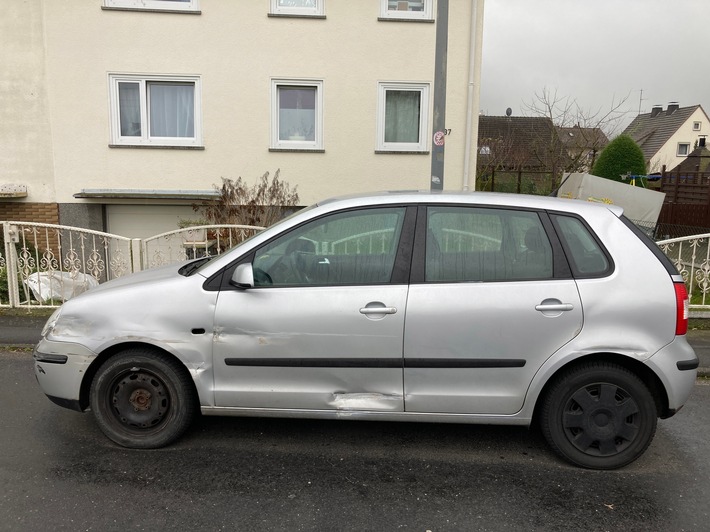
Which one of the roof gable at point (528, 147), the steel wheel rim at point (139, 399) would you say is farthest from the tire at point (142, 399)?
the roof gable at point (528, 147)

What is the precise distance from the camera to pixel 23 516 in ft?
9.52

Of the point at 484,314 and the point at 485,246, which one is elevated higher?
the point at 485,246

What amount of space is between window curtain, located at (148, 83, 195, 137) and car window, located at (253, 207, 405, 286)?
7937mm

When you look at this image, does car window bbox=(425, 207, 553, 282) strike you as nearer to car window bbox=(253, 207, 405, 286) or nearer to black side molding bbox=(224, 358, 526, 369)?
car window bbox=(253, 207, 405, 286)

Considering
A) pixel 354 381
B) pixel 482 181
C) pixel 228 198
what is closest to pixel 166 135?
pixel 228 198

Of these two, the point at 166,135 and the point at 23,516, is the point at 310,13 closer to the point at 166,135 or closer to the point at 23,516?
the point at 166,135

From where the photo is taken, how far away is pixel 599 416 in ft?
11.1

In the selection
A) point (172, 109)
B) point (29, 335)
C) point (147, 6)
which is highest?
point (147, 6)

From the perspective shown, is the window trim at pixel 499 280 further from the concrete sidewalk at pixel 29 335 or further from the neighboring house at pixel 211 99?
the neighboring house at pixel 211 99

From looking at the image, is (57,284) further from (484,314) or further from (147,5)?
(484,314)

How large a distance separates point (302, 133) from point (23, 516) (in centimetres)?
878

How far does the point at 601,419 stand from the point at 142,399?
9.48 ft

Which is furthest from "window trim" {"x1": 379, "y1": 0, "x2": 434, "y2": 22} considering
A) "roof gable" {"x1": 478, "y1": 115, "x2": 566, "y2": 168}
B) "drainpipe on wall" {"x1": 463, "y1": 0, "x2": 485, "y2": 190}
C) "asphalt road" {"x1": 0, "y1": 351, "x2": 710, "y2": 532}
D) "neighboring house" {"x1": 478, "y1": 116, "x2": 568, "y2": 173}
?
"asphalt road" {"x1": 0, "y1": 351, "x2": 710, "y2": 532}

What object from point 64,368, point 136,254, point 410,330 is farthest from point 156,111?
point 410,330
